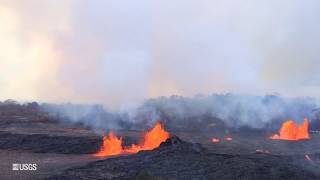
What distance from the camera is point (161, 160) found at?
43.7m

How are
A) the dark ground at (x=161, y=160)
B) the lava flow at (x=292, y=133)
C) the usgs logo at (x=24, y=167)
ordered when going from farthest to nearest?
the lava flow at (x=292, y=133)
the usgs logo at (x=24, y=167)
the dark ground at (x=161, y=160)

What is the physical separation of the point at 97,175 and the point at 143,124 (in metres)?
52.5

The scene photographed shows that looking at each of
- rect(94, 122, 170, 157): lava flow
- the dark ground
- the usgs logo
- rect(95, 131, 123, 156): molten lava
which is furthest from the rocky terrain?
rect(94, 122, 170, 157): lava flow

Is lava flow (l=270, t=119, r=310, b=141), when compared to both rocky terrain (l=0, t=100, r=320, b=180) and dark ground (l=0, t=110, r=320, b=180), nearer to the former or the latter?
rocky terrain (l=0, t=100, r=320, b=180)

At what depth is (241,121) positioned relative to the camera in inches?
3580

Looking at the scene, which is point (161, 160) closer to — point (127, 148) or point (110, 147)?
point (127, 148)

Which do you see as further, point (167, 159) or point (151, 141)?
point (151, 141)

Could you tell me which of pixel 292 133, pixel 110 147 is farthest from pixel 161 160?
pixel 292 133

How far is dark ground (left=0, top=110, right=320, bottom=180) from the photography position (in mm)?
38281

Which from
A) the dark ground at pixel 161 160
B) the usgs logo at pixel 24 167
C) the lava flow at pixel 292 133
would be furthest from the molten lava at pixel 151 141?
the lava flow at pixel 292 133

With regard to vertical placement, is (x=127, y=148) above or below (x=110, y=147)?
below

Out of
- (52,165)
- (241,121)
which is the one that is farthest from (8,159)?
(241,121)

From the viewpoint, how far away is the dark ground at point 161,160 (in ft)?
126

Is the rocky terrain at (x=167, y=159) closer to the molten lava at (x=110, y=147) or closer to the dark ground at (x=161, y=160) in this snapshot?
the dark ground at (x=161, y=160)
